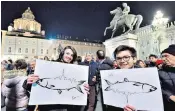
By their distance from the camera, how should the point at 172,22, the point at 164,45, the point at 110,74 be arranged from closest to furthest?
the point at 110,74
the point at 164,45
the point at 172,22

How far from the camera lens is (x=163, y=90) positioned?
1.49 metres

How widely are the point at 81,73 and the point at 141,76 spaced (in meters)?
0.65

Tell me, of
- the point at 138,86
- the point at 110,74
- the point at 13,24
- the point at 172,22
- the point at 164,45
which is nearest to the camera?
the point at 138,86

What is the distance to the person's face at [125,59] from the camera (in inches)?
68.2

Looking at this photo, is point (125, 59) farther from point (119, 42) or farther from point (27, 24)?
point (27, 24)

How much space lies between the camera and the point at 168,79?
1.47 meters

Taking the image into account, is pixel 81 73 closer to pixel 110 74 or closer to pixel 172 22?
pixel 110 74

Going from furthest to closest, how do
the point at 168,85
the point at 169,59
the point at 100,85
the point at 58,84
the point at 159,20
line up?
the point at 159,20
the point at 100,85
the point at 58,84
the point at 169,59
the point at 168,85

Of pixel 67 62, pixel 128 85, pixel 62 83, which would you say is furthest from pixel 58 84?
pixel 128 85

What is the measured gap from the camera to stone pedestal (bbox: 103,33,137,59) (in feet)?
55.8

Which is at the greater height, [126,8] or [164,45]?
[126,8]

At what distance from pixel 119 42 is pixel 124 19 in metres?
2.65

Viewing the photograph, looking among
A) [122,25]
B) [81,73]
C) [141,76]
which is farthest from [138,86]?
[122,25]

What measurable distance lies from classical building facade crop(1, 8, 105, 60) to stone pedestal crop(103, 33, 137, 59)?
22.9m
